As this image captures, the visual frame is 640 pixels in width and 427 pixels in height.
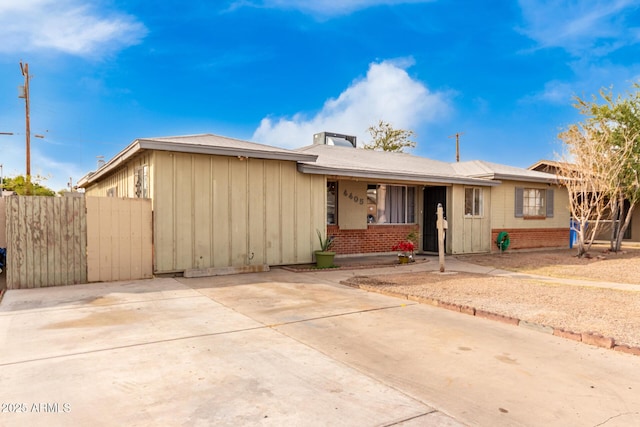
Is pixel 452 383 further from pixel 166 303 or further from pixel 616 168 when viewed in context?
pixel 616 168

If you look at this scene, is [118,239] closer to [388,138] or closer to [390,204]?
[390,204]

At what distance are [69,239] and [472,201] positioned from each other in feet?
41.3

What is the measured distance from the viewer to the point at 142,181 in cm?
962

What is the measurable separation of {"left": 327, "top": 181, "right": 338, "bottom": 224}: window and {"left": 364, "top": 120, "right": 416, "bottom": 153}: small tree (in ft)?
88.0

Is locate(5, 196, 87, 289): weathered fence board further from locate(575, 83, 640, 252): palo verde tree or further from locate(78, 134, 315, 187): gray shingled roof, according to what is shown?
locate(575, 83, 640, 252): palo verde tree

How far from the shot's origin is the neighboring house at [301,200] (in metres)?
8.75

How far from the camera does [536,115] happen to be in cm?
2194

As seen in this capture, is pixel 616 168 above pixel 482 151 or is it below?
below

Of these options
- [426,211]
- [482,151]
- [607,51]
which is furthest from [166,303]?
[482,151]

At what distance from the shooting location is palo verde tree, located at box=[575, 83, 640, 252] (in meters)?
13.5

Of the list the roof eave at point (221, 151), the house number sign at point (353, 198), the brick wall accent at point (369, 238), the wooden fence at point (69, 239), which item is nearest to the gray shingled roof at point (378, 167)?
the roof eave at point (221, 151)

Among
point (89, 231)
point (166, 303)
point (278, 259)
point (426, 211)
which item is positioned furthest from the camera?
point (426, 211)

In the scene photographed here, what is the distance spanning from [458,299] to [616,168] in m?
10.9

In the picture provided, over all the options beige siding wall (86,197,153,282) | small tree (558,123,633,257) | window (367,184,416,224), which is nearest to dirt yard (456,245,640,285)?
small tree (558,123,633,257)
